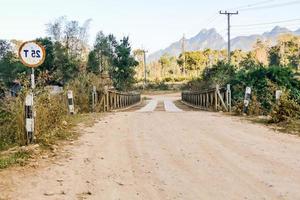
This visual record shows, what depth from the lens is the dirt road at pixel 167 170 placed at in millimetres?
5195

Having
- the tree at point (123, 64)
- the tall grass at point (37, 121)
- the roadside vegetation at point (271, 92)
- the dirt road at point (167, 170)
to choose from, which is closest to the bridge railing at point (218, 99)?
the roadside vegetation at point (271, 92)

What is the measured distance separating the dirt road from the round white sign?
7.66 ft

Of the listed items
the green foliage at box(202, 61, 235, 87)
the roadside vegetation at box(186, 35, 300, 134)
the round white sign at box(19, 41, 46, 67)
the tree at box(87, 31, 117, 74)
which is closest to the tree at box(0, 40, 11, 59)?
the tree at box(87, 31, 117, 74)

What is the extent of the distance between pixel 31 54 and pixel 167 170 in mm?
5779

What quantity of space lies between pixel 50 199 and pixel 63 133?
15.4 ft

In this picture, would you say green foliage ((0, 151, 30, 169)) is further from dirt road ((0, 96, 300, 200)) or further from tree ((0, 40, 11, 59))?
tree ((0, 40, 11, 59))

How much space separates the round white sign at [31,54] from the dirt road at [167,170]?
234cm

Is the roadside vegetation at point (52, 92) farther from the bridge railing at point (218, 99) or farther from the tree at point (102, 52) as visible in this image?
the bridge railing at point (218, 99)

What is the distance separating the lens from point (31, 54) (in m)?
10.7

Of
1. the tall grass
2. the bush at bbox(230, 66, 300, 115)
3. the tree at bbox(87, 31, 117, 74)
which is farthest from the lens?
the tree at bbox(87, 31, 117, 74)

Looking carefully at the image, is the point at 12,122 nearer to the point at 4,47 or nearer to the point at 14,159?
the point at 14,159

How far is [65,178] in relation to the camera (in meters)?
5.86

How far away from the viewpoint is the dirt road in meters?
5.20

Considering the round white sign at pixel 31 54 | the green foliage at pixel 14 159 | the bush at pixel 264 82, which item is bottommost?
the green foliage at pixel 14 159
